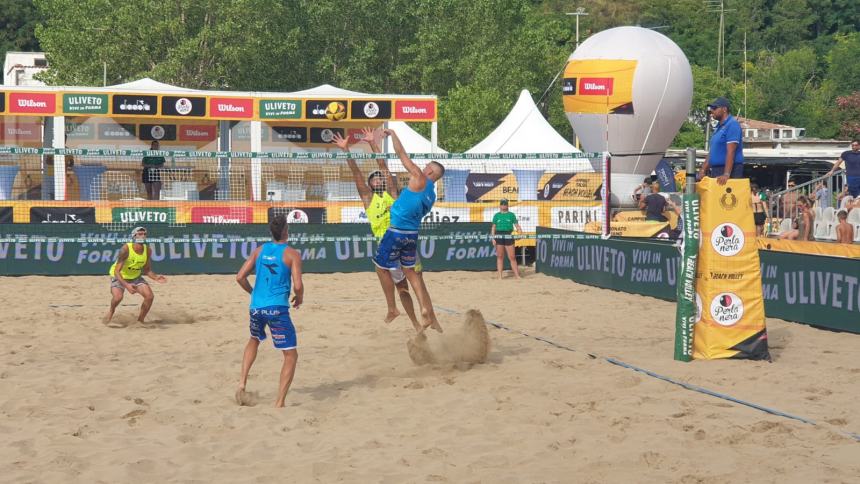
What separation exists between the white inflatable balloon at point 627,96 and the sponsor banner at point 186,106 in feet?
33.3

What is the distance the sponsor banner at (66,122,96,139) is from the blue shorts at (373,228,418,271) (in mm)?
19717

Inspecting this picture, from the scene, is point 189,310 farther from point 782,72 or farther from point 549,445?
point 782,72

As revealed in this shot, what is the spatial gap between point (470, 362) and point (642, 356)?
172 cm

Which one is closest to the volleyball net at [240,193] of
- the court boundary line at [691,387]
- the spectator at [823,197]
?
the spectator at [823,197]

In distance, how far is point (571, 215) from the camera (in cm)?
2203

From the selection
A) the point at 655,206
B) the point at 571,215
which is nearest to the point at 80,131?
the point at 571,215

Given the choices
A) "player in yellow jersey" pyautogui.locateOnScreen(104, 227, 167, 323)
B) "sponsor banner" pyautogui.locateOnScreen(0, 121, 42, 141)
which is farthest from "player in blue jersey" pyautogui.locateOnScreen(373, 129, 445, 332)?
"sponsor banner" pyautogui.locateOnScreen(0, 121, 42, 141)

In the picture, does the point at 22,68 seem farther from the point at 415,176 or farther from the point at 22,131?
the point at 415,176

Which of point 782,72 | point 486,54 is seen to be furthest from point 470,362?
point 782,72

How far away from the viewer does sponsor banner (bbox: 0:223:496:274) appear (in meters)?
18.9

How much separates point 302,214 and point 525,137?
31.3 feet

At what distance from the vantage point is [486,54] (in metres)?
49.4

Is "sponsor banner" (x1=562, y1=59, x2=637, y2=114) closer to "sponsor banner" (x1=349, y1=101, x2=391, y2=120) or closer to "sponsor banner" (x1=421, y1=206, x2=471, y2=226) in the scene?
"sponsor banner" (x1=349, y1=101, x2=391, y2=120)

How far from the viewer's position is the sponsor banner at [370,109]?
2456cm
